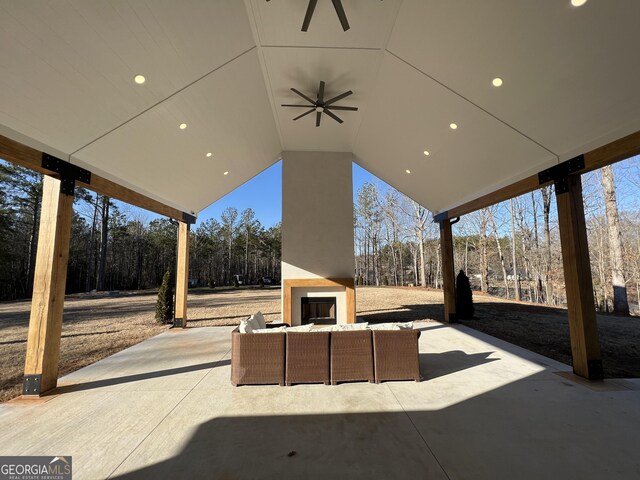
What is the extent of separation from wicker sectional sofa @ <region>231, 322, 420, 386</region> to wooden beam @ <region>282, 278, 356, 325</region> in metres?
3.73

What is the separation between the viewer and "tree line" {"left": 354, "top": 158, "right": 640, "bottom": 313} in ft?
32.9

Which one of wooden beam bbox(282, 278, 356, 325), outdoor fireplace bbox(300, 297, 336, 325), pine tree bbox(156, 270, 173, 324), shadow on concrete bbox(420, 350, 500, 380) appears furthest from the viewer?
pine tree bbox(156, 270, 173, 324)

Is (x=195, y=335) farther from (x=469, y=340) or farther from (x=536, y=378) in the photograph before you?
(x=536, y=378)

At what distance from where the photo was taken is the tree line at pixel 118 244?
16375 millimetres

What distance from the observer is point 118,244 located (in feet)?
80.4

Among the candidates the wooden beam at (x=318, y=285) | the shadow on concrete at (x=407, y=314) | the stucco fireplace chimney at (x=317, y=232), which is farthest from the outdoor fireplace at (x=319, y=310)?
the shadow on concrete at (x=407, y=314)

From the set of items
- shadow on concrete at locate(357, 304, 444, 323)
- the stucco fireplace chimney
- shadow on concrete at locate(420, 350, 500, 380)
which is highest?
the stucco fireplace chimney

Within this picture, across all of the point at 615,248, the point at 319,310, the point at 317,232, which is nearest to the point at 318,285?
A: the point at 319,310

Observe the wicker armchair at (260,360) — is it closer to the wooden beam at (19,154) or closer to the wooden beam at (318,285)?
the wooden beam at (19,154)

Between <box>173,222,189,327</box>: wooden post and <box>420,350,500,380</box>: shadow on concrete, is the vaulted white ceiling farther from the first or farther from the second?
<box>420,350,500,380</box>: shadow on concrete

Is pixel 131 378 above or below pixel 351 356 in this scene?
below

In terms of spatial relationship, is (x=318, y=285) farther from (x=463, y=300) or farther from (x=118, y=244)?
(x=118, y=244)

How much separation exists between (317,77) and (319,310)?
5433mm

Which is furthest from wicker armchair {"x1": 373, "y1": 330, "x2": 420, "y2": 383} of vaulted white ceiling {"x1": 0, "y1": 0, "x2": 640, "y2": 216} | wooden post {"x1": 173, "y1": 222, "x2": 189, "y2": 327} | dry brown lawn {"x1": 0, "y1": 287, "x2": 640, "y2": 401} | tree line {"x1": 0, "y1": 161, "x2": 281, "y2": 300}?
tree line {"x1": 0, "y1": 161, "x2": 281, "y2": 300}
